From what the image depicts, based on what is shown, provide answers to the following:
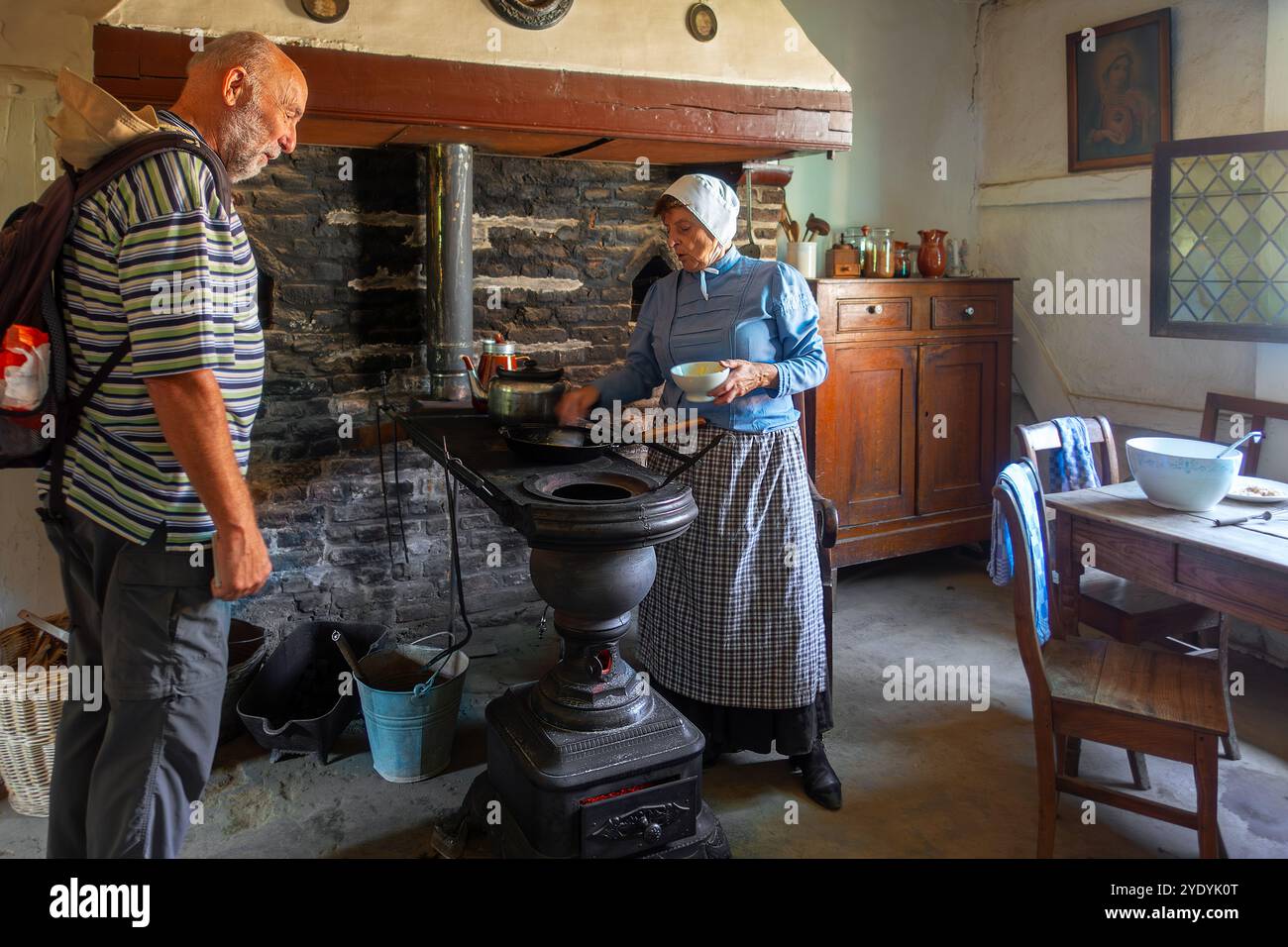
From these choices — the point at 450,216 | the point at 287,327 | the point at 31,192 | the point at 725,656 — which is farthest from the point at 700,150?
the point at 31,192

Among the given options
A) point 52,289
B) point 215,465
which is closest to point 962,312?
point 215,465

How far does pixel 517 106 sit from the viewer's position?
2.90 m

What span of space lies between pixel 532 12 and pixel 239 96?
1513 mm

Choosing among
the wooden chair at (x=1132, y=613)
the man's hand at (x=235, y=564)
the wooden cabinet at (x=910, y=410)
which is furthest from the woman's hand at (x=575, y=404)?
the wooden cabinet at (x=910, y=410)

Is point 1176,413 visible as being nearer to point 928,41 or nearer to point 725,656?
point 928,41

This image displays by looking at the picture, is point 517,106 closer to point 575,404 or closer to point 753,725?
point 575,404

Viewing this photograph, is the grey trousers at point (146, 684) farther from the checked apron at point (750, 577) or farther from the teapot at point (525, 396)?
the checked apron at point (750, 577)

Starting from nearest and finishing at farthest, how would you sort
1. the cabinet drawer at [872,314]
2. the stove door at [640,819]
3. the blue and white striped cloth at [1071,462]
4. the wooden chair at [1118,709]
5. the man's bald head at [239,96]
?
the man's bald head at [239,96], the stove door at [640,819], the wooden chair at [1118,709], the blue and white striped cloth at [1071,462], the cabinet drawer at [872,314]

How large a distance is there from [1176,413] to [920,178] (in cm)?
178

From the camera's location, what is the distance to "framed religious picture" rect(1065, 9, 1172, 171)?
4.05 meters

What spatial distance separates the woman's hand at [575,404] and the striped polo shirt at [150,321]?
96 cm

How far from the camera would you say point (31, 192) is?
2.99m

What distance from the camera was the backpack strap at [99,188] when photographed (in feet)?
4.92

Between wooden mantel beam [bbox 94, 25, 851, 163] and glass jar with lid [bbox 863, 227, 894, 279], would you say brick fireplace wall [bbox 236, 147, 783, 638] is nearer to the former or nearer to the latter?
wooden mantel beam [bbox 94, 25, 851, 163]
